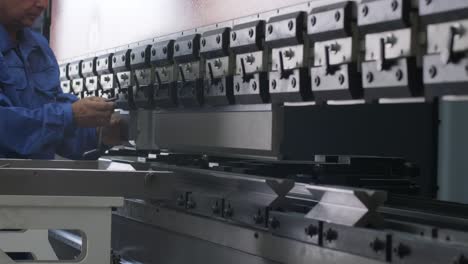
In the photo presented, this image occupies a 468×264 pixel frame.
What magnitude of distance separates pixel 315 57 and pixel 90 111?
874mm

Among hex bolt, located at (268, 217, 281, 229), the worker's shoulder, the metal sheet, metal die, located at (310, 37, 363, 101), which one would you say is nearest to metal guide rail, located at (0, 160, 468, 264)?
hex bolt, located at (268, 217, 281, 229)

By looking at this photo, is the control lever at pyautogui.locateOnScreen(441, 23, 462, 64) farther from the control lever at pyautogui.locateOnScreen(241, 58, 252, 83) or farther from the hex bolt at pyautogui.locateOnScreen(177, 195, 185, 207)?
the hex bolt at pyautogui.locateOnScreen(177, 195, 185, 207)

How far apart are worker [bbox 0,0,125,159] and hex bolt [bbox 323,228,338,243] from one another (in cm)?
114

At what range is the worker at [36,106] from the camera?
7.82 feet

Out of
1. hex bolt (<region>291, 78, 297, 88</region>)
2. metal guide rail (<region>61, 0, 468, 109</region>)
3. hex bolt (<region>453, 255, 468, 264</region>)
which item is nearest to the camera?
hex bolt (<region>453, 255, 468, 264</region>)

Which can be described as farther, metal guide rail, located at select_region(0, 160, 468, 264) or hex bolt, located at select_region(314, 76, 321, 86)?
hex bolt, located at select_region(314, 76, 321, 86)

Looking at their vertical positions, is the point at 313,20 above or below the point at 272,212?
above

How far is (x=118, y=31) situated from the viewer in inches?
135

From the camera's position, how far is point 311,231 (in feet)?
5.06

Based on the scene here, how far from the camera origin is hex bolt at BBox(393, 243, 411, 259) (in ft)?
4.18

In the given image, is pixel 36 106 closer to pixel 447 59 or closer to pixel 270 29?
pixel 270 29

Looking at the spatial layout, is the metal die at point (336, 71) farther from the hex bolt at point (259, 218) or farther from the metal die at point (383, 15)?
the hex bolt at point (259, 218)

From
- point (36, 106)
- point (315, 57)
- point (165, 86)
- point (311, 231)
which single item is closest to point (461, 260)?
point (311, 231)

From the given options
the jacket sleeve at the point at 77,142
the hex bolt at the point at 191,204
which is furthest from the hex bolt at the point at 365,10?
the jacket sleeve at the point at 77,142
